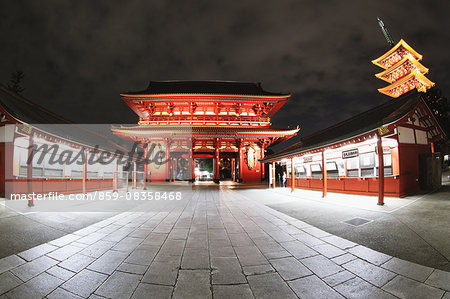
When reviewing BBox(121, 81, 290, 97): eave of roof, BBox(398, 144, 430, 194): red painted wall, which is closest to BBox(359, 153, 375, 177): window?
BBox(398, 144, 430, 194): red painted wall

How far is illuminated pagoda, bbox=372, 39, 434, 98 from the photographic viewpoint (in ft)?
69.6

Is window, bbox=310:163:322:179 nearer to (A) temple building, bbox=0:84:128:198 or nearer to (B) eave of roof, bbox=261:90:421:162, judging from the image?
(B) eave of roof, bbox=261:90:421:162

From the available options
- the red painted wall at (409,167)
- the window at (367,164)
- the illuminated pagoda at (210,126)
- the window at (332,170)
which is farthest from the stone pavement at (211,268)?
the illuminated pagoda at (210,126)

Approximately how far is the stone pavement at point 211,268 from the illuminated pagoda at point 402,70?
2800 centimetres

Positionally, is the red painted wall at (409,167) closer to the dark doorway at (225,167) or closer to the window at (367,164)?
the window at (367,164)

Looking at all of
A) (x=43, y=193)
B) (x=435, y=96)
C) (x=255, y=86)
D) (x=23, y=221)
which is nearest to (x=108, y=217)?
(x=23, y=221)

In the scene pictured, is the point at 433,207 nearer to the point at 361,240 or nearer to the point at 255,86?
the point at 361,240

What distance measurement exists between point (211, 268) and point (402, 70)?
32.0 meters

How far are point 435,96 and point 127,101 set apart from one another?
34.9m

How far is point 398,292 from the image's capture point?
2053 millimetres

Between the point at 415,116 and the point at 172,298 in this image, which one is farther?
the point at 415,116

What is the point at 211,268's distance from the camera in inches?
104

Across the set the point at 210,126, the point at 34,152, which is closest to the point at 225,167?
the point at 210,126

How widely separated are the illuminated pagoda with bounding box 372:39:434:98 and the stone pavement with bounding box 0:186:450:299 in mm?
27995
